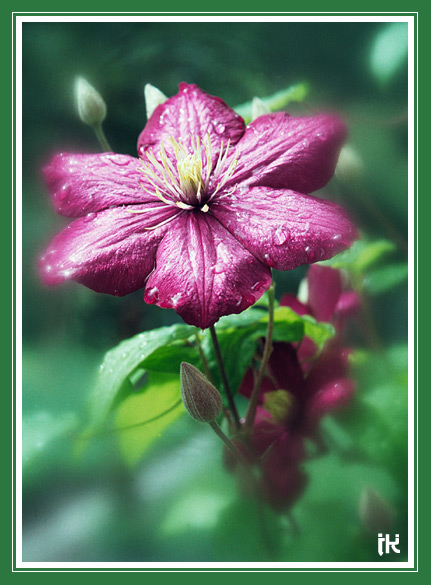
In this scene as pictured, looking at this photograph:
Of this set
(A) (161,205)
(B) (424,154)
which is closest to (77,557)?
(A) (161,205)

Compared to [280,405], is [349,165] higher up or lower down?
higher up

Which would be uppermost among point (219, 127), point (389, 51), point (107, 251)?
point (389, 51)

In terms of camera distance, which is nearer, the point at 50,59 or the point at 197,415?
the point at 197,415

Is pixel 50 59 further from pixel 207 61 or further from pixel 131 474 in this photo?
pixel 131 474

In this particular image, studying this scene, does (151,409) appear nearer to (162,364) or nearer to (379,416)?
(162,364)

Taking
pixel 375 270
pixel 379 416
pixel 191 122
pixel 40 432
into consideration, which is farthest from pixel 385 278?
pixel 40 432

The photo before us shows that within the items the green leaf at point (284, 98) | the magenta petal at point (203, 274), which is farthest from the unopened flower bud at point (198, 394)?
the green leaf at point (284, 98)

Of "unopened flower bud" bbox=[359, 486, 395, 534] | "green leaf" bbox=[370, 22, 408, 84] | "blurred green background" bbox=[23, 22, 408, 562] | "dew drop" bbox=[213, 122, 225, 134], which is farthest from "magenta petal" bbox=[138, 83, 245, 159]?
"unopened flower bud" bbox=[359, 486, 395, 534]
